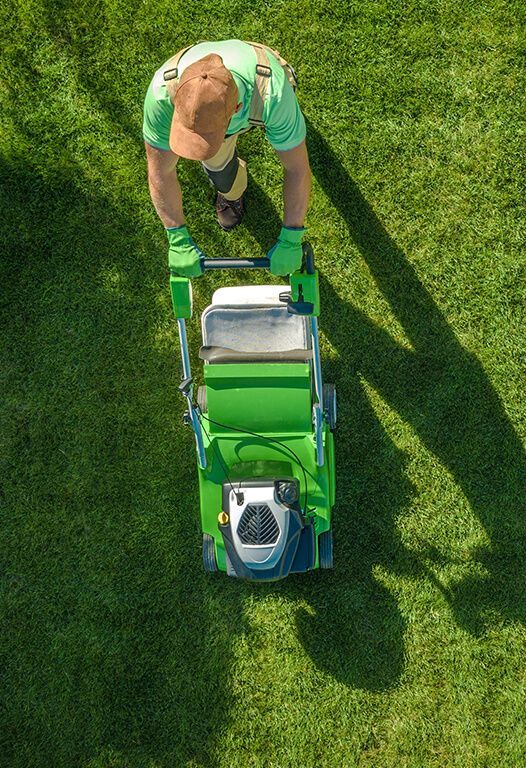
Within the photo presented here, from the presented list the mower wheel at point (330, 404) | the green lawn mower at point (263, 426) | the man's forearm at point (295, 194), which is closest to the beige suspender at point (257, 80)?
the man's forearm at point (295, 194)

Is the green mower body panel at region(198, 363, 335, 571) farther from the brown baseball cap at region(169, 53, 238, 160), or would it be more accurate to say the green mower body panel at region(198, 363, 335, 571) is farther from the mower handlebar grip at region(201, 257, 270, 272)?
the brown baseball cap at region(169, 53, 238, 160)

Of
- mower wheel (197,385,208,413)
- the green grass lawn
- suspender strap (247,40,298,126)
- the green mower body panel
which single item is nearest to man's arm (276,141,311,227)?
suspender strap (247,40,298,126)

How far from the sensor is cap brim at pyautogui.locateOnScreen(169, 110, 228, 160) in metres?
3.62

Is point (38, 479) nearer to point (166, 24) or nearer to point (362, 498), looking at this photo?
point (362, 498)

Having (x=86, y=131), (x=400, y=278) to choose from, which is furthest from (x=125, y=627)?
(x=86, y=131)

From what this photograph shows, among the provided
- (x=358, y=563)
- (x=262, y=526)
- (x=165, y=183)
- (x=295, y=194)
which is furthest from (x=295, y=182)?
(x=358, y=563)

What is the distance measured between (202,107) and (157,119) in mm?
530

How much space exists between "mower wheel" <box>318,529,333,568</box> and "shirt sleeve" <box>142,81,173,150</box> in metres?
2.81

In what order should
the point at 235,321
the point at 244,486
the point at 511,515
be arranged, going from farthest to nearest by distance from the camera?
the point at 511,515, the point at 235,321, the point at 244,486

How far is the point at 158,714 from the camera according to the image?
5.62 metres

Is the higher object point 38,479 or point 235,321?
point 235,321

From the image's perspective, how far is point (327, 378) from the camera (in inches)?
222


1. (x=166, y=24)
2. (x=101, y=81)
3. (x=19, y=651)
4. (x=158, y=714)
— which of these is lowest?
(x=158, y=714)

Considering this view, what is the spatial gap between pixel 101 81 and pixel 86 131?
0.38m
